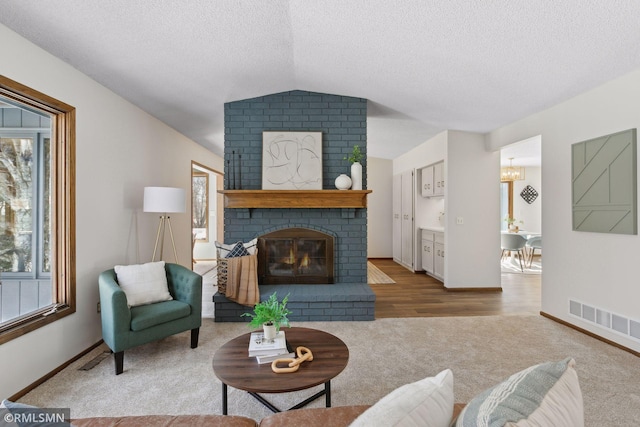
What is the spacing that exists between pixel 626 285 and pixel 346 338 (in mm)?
2485

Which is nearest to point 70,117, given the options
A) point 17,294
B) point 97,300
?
point 17,294

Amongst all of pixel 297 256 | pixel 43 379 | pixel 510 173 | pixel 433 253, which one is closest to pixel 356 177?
pixel 297 256

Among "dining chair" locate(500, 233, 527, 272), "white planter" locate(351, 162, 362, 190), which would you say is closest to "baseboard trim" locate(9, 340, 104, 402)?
"white planter" locate(351, 162, 362, 190)

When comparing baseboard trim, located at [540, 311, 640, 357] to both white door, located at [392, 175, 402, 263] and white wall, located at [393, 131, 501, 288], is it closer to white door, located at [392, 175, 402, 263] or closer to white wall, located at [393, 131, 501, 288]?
white wall, located at [393, 131, 501, 288]

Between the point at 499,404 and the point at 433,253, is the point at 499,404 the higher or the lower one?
the higher one

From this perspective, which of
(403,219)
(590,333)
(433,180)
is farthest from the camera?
(403,219)

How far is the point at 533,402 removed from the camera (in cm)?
76

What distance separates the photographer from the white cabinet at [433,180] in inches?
223

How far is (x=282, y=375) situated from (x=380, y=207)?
263 inches

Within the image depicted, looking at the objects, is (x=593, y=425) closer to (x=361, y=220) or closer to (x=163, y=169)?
(x=361, y=220)

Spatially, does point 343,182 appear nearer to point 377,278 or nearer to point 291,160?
point 291,160

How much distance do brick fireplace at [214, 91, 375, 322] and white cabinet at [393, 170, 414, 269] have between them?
2916mm

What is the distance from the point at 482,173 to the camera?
518 cm

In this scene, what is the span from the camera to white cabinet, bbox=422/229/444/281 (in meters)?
5.59
